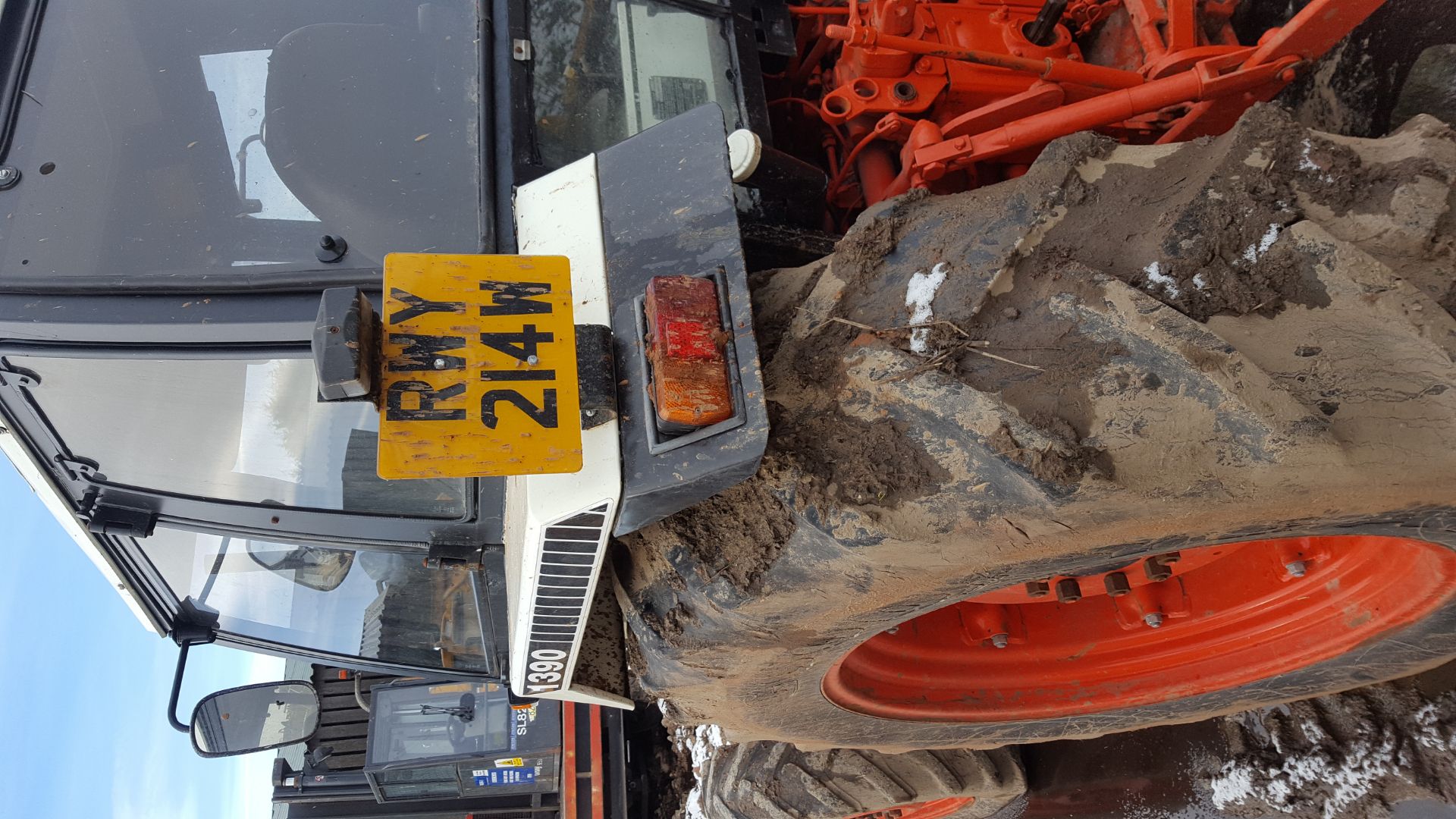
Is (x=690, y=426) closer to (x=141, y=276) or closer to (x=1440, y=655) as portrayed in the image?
(x=141, y=276)

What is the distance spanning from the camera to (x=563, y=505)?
4.65ft

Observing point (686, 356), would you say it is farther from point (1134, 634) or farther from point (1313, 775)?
point (1313, 775)

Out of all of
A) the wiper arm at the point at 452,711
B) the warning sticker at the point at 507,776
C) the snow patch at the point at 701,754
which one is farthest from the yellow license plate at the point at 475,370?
the warning sticker at the point at 507,776

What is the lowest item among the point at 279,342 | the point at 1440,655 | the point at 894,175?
the point at 1440,655

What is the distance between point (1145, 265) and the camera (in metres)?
1.27

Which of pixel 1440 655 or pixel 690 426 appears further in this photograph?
pixel 1440 655

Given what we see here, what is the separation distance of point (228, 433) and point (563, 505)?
1.01 metres

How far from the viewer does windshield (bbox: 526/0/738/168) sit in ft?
6.36

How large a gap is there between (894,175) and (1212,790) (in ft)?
6.45

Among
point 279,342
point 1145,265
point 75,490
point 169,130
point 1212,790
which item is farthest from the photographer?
point 1212,790

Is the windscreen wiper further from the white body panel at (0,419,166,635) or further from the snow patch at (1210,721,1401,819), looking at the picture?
the snow patch at (1210,721,1401,819)

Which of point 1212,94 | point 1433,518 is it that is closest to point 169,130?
point 1212,94

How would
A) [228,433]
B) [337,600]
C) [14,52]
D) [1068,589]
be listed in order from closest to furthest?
1. [14,52]
2. [228,433]
3. [1068,589]
4. [337,600]

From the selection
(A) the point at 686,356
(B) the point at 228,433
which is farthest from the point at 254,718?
(A) the point at 686,356
